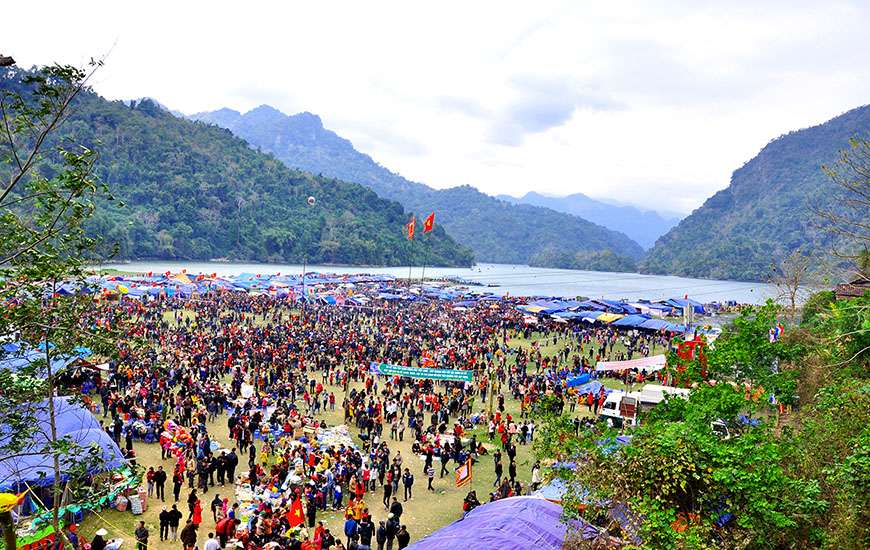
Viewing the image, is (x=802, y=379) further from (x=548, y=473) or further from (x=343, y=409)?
(x=343, y=409)

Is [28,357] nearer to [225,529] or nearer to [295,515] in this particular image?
[225,529]

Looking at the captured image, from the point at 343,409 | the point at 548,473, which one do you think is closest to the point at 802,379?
the point at 548,473

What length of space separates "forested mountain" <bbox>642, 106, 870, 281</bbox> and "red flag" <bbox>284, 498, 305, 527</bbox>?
489 ft

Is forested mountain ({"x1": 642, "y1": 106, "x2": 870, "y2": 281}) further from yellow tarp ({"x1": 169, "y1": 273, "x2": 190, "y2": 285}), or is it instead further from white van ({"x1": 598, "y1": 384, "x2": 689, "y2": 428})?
yellow tarp ({"x1": 169, "y1": 273, "x2": 190, "y2": 285})

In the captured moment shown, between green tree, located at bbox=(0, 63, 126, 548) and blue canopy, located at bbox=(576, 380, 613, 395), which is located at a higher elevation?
green tree, located at bbox=(0, 63, 126, 548)

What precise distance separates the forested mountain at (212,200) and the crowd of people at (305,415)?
6359 centimetres

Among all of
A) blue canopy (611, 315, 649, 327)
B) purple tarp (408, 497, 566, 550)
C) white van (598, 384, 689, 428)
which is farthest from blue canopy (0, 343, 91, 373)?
blue canopy (611, 315, 649, 327)

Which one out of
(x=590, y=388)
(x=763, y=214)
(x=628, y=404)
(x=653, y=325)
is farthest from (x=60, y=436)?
(x=763, y=214)

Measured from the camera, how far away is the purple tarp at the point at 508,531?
7422 mm

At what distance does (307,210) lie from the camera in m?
130

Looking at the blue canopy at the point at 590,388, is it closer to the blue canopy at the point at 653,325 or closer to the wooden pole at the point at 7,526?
the blue canopy at the point at 653,325

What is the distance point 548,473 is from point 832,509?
373 centimetres

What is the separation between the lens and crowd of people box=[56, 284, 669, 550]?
1105 centimetres

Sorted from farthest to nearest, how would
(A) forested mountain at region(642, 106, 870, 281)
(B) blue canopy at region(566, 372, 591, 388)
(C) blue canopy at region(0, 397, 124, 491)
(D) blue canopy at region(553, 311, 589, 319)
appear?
(A) forested mountain at region(642, 106, 870, 281), (D) blue canopy at region(553, 311, 589, 319), (B) blue canopy at region(566, 372, 591, 388), (C) blue canopy at region(0, 397, 124, 491)
